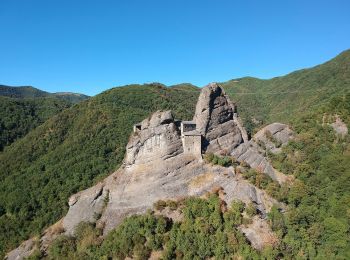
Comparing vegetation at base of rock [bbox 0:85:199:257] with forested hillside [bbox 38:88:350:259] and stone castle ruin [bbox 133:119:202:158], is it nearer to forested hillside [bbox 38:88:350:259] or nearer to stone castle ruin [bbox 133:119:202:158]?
forested hillside [bbox 38:88:350:259]

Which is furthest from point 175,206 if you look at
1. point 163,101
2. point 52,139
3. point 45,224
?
point 163,101

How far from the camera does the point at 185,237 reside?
3856cm

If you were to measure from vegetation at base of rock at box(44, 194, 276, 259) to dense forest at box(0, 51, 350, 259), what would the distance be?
0.11 metres

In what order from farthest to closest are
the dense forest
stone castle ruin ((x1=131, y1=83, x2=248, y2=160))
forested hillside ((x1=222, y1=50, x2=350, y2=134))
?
forested hillside ((x1=222, y1=50, x2=350, y2=134)) → stone castle ruin ((x1=131, y1=83, x2=248, y2=160)) → the dense forest

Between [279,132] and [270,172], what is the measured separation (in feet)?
29.9

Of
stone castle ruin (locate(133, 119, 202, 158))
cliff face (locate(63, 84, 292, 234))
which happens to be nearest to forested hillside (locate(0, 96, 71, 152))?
cliff face (locate(63, 84, 292, 234))

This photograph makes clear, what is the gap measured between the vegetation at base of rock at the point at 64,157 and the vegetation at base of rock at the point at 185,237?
20.1m

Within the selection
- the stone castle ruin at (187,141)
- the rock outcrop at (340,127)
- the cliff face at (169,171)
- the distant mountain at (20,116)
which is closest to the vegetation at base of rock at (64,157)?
the cliff face at (169,171)

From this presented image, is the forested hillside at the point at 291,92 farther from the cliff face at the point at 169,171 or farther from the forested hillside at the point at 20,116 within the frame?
the forested hillside at the point at 20,116

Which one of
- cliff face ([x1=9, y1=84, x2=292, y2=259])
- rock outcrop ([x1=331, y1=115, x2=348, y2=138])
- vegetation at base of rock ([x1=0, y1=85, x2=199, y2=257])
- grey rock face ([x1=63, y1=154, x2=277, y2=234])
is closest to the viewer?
grey rock face ([x1=63, y1=154, x2=277, y2=234])

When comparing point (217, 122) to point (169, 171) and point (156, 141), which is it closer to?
point (156, 141)

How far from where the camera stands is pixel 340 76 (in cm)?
11925

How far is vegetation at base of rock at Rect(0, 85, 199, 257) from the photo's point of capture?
6556 cm

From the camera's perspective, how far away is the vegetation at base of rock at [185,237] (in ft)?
122
